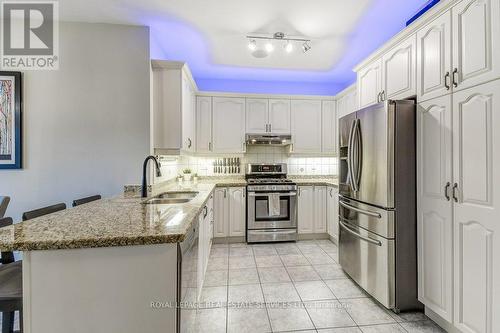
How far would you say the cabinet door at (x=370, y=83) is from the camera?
7.54ft

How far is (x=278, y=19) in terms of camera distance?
226 centimetres

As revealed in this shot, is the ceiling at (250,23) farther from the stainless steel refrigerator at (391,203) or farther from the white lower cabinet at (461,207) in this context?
the white lower cabinet at (461,207)

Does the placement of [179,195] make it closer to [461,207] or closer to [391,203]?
[391,203]

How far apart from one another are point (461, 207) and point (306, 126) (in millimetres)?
2650

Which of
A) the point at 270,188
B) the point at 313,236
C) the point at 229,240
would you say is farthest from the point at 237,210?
the point at 313,236

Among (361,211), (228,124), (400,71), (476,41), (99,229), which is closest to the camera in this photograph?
(99,229)

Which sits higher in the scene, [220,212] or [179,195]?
[179,195]

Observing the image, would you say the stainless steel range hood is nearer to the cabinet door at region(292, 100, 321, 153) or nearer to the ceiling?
the cabinet door at region(292, 100, 321, 153)

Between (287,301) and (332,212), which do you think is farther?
(332,212)

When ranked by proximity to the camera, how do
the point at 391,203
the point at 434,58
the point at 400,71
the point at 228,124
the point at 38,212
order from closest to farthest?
the point at 38,212
the point at 434,58
the point at 391,203
the point at 400,71
the point at 228,124

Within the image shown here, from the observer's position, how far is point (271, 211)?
3.51 meters

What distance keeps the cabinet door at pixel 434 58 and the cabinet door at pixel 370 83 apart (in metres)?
0.49

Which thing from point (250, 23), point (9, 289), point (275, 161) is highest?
point (250, 23)

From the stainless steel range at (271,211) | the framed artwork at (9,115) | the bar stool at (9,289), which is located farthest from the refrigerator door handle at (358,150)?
the framed artwork at (9,115)
